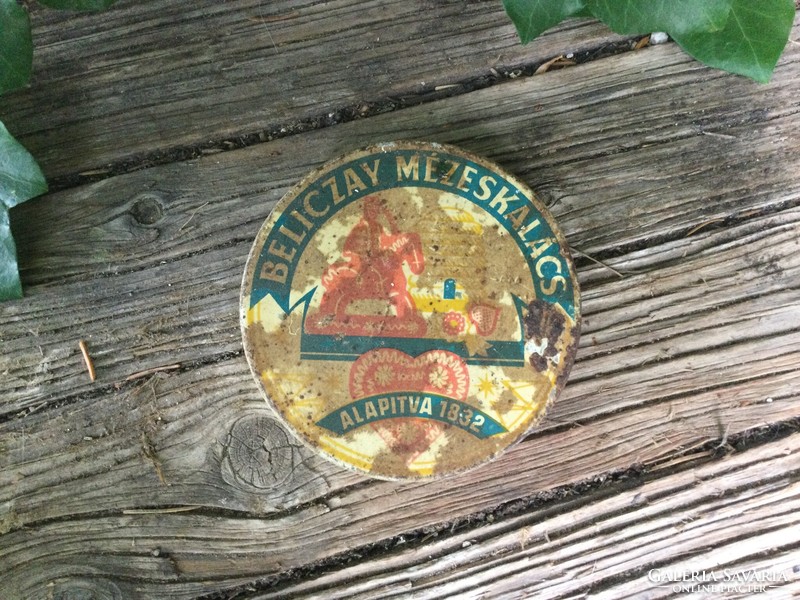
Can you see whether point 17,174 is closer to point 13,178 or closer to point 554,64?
point 13,178

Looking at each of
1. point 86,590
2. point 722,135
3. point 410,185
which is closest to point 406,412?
point 410,185

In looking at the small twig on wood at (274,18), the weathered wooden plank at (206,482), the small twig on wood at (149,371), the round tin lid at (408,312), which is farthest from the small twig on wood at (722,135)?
the small twig on wood at (149,371)

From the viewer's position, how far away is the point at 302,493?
1321 mm

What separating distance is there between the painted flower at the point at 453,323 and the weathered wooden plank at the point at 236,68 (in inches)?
19.4

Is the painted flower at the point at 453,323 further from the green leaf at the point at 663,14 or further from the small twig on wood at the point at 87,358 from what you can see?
the small twig on wood at the point at 87,358

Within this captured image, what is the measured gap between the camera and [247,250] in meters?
1.31

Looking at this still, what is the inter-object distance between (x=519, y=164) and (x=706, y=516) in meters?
0.90

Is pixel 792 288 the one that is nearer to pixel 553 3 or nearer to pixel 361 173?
pixel 553 3

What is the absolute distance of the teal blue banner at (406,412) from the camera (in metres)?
1.20

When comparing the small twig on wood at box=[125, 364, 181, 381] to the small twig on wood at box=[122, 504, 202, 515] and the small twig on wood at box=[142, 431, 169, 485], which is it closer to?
the small twig on wood at box=[142, 431, 169, 485]

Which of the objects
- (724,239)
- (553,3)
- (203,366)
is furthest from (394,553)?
(553,3)

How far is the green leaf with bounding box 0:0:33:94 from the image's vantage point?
104cm

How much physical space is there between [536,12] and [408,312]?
1.93ft

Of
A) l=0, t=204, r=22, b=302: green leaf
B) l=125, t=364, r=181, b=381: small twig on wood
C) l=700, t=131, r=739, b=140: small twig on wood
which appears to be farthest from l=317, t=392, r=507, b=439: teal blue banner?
l=700, t=131, r=739, b=140: small twig on wood
